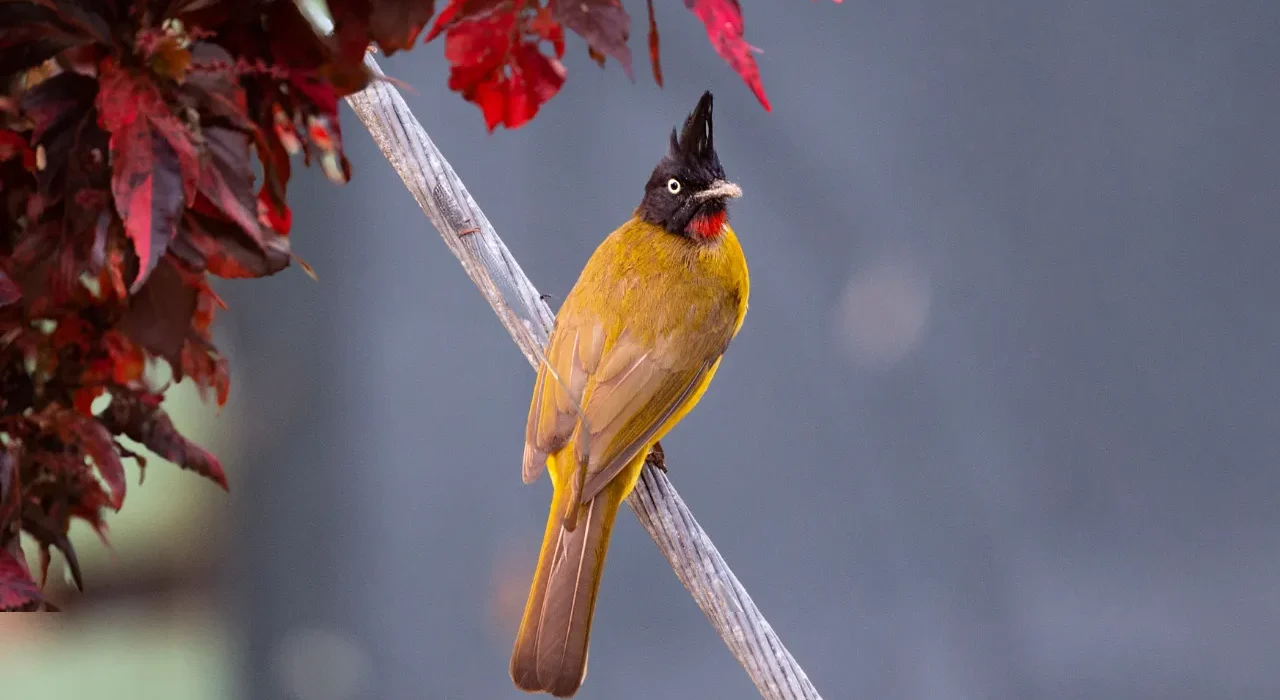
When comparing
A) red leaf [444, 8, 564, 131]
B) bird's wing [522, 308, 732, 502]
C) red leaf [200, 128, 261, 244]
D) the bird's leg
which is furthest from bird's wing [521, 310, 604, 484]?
red leaf [200, 128, 261, 244]

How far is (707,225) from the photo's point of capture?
136 centimetres

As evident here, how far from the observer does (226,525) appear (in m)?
2.44

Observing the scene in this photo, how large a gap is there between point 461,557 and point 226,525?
0.49 metres

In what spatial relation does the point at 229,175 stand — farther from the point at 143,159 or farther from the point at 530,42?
the point at 530,42

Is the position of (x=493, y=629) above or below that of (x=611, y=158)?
below

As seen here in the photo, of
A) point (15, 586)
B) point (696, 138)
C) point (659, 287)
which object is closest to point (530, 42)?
point (15, 586)

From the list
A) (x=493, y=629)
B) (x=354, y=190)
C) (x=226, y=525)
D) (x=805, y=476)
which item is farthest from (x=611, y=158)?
(x=226, y=525)

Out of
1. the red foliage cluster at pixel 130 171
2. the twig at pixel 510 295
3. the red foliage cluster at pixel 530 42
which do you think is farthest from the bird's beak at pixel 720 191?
the red foliage cluster at pixel 130 171

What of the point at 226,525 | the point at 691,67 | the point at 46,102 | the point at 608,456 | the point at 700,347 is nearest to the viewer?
the point at 46,102

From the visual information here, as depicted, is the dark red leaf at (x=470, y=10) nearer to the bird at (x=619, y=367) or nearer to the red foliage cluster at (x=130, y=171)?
the red foliage cluster at (x=130, y=171)

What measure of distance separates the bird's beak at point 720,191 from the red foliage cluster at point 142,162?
0.55 m

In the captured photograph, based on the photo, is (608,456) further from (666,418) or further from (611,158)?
(611,158)

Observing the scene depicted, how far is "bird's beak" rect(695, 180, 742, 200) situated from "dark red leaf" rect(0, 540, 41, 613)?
716mm

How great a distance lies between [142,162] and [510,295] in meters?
0.60
